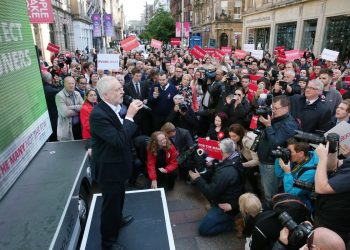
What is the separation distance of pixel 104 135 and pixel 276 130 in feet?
8.32

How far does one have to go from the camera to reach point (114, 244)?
3.19m

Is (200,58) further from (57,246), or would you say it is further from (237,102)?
(57,246)

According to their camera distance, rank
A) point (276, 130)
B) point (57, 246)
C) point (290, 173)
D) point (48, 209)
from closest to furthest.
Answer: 1. point (57, 246)
2. point (48, 209)
3. point (290, 173)
4. point (276, 130)

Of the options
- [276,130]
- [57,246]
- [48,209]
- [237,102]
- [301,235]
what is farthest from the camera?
[237,102]

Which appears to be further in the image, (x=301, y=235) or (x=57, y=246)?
(x=57, y=246)

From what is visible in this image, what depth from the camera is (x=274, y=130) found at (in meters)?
3.96

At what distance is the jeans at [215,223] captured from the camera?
13.3 ft

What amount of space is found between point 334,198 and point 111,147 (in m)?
2.29

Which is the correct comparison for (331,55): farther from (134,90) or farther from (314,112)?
(134,90)

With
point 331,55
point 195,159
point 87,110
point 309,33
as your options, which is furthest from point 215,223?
point 309,33

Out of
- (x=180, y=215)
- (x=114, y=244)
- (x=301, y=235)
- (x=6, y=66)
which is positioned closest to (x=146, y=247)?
(x=114, y=244)

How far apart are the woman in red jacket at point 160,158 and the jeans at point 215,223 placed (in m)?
1.28

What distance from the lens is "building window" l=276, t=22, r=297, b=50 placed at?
21108 mm

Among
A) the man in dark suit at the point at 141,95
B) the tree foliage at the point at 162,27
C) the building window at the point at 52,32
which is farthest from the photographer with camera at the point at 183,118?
the tree foliage at the point at 162,27
